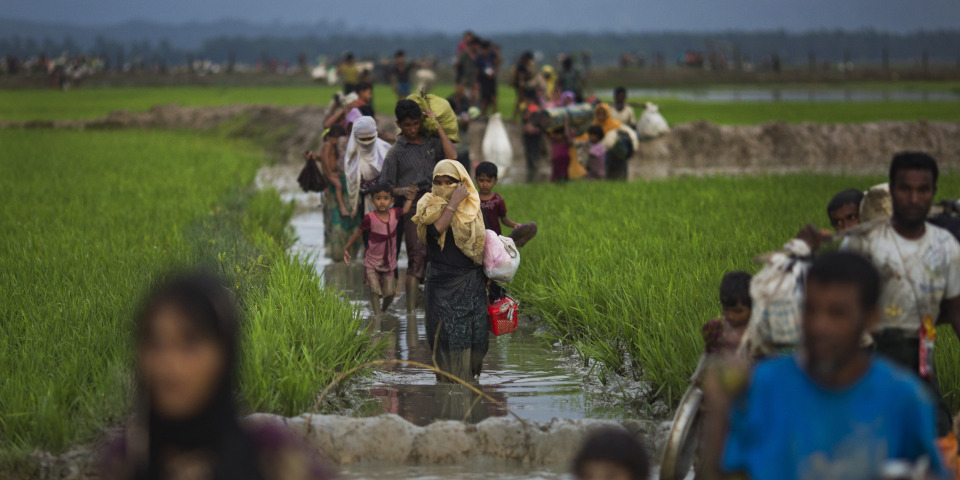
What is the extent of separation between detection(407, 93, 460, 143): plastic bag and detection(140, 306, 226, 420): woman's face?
5743 mm

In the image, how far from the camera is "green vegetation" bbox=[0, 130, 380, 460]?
4580mm

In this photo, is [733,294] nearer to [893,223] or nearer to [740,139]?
[893,223]

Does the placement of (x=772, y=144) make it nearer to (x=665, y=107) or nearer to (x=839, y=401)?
(x=665, y=107)

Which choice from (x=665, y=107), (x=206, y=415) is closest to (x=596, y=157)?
(x=206, y=415)

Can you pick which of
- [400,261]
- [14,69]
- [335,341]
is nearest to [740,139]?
[400,261]

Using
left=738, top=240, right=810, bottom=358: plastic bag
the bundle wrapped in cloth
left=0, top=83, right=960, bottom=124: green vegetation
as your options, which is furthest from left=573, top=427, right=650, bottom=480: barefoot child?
left=0, top=83, right=960, bottom=124: green vegetation

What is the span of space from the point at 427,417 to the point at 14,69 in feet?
212

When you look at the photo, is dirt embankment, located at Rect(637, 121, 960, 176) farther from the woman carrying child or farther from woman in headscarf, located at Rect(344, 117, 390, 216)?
woman in headscarf, located at Rect(344, 117, 390, 216)

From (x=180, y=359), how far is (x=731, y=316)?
2424 mm

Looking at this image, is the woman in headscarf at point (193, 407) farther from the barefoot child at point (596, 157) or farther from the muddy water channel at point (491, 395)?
the barefoot child at point (596, 157)

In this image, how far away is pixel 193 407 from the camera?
6.04 feet

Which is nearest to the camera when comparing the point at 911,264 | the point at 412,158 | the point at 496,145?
the point at 911,264

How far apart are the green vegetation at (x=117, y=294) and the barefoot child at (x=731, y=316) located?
1867mm

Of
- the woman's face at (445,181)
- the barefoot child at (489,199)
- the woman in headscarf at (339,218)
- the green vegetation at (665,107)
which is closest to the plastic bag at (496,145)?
the woman in headscarf at (339,218)
